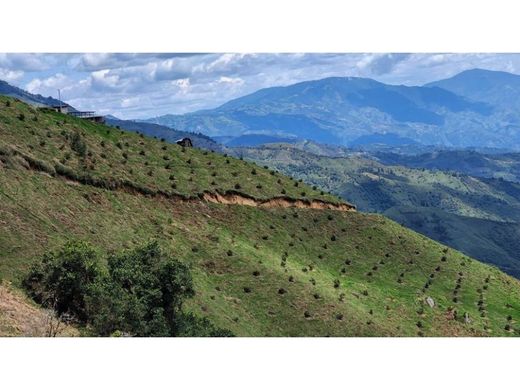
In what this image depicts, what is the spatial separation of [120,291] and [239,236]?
106 feet

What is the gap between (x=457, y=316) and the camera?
6531 centimetres

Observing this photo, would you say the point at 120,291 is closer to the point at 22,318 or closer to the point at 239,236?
the point at 22,318

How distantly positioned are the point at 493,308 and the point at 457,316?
22.6 ft

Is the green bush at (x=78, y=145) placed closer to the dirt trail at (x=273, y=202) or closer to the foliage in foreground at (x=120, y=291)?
the dirt trail at (x=273, y=202)

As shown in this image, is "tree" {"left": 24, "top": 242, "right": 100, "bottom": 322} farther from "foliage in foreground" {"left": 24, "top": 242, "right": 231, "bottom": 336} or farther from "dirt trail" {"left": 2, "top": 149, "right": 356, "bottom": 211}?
"dirt trail" {"left": 2, "top": 149, "right": 356, "bottom": 211}

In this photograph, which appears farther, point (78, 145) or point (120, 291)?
point (78, 145)

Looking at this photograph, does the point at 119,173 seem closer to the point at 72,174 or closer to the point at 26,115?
the point at 72,174

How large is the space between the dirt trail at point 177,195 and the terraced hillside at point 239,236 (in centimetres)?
15

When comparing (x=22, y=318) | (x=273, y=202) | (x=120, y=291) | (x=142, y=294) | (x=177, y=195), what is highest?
(x=22, y=318)

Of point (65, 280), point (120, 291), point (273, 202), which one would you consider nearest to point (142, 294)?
point (120, 291)

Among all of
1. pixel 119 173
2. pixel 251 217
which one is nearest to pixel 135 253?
pixel 119 173

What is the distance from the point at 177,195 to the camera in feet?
232

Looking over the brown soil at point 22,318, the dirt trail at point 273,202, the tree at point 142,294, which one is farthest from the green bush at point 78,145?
the brown soil at point 22,318

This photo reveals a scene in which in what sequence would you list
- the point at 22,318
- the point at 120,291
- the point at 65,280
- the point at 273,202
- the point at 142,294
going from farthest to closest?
the point at 273,202 → the point at 142,294 → the point at 65,280 → the point at 120,291 → the point at 22,318
